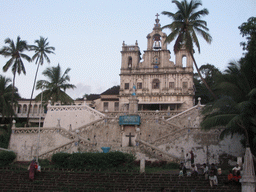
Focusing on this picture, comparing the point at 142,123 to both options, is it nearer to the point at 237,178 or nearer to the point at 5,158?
the point at 5,158

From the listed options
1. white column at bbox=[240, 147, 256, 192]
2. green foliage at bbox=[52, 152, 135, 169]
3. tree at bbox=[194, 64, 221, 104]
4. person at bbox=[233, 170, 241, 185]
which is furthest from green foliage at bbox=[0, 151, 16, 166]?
tree at bbox=[194, 64, 221, 104]

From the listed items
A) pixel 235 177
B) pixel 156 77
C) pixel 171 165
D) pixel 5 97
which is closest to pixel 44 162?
pixel 171 165

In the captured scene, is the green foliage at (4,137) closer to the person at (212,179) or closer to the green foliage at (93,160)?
the green foliage at (93,160)

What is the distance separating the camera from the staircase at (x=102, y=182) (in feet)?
62.7

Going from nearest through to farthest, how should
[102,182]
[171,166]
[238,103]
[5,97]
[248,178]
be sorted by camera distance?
[248,178] < [102,182] < [238,103] < [171,166] < [5,97]

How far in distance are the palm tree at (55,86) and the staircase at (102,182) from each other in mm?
22614

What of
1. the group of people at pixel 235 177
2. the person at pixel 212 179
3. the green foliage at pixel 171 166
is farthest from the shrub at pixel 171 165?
the group of people at pixel 235 177

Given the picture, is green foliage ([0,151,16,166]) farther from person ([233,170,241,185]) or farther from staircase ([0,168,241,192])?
person ([233,170,241,185])

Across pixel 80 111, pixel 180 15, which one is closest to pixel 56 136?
pixel 80 111

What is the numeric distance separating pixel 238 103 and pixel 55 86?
29002mm

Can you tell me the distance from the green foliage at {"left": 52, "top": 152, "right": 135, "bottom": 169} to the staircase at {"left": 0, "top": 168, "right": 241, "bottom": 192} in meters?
0.85

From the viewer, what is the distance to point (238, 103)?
69.7 ft

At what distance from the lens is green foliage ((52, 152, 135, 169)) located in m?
23.4

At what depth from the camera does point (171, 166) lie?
24406 mm
